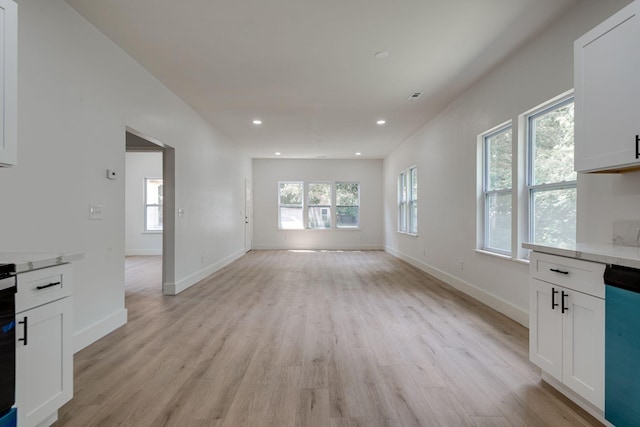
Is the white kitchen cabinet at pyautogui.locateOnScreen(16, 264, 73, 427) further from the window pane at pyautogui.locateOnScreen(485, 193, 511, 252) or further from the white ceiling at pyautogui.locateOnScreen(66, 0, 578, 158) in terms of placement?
the window pane at pyautogui.locateOnScreen(485, 193, 511, 252)

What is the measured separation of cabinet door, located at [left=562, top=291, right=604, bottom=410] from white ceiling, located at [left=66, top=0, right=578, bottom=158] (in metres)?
2.26

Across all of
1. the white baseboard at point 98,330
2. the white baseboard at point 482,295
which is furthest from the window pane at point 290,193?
the white baseboard at point 98,330

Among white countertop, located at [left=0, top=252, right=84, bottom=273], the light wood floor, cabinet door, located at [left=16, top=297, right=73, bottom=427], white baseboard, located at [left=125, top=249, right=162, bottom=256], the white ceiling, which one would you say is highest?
the white ceiling

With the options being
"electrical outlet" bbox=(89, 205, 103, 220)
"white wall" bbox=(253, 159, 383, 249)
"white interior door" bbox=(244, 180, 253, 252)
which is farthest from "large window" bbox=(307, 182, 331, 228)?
"electrical outlet" bbox=(89, 205, 103, 220)

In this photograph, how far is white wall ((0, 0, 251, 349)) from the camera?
2.22 m

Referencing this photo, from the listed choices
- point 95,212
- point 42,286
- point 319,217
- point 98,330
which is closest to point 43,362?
point 42,286

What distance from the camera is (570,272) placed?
1858 mm

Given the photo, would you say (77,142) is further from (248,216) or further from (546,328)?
(248,216)

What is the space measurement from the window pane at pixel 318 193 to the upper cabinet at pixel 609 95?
820 centimetres

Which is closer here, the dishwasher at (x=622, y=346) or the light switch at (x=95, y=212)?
the dishwasher at (x=622, y=346)

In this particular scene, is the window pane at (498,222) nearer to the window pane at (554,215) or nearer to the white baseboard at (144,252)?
the window pane at (554,215)

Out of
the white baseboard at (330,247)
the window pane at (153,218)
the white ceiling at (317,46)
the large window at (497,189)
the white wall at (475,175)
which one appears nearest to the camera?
the white wall at (475,175)

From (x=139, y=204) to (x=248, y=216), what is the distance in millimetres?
2951

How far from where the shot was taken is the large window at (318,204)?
10234 mm
